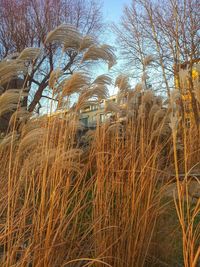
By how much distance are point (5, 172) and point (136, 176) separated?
1057 mm

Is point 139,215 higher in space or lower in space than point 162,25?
lower

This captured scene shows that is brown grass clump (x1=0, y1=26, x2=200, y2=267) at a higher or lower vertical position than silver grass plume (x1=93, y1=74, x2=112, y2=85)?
lower

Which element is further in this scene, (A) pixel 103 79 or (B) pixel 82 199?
(A) pixel 103 79

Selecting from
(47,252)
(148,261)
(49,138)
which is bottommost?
(148,261)

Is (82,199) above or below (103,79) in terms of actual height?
below

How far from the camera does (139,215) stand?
2.26 metres

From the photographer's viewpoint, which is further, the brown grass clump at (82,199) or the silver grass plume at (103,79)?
the silver grass plume at (103,79)

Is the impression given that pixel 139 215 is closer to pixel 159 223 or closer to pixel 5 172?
pixel 159 223

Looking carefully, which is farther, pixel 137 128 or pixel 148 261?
pixel 137 128

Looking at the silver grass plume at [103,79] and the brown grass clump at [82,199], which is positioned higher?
the silver grass plume at [103,79]

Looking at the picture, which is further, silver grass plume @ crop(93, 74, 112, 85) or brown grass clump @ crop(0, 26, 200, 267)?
silver grass plume @ crop(93, 74, 112, 85)

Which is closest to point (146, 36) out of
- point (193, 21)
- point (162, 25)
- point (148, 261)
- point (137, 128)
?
point (162, 25)

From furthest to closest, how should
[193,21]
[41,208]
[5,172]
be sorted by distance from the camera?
[193,21], [5,172], [41,208]

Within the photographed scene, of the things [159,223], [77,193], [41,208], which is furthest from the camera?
[159,223]
